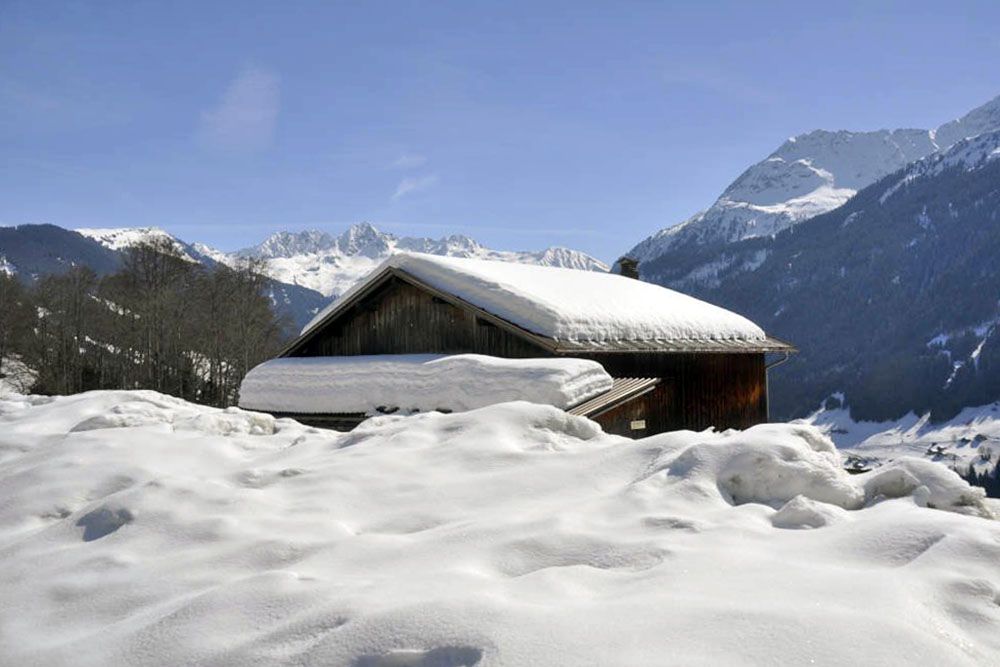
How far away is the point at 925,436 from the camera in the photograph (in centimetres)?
13150

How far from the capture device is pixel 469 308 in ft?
54.1

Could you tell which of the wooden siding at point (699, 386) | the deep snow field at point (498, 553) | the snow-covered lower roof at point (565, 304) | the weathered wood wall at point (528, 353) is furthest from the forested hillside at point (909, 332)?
the deep snow field at point (498, 553)

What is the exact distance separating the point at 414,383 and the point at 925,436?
139989 millimetres

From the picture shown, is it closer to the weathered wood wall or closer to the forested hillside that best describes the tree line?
the weathered wood wall

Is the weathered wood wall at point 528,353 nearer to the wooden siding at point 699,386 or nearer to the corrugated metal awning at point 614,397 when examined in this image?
the wooden siding at point 699,386

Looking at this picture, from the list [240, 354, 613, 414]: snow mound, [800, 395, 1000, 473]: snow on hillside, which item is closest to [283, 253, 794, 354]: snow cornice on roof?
[240, 354, 613, 414]: snow mound

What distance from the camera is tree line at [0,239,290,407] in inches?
1671

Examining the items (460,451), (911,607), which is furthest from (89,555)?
(911,607)

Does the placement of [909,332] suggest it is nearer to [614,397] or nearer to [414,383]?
[614,397]

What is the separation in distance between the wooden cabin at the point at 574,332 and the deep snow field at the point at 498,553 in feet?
25.4

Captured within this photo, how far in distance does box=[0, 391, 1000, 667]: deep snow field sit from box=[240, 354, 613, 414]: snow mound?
20.4 feet

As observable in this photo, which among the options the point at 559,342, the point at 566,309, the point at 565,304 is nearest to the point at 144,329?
the point at 565,304

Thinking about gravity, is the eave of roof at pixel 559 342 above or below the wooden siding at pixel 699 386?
above

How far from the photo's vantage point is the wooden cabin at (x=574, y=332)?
51.2 ft
